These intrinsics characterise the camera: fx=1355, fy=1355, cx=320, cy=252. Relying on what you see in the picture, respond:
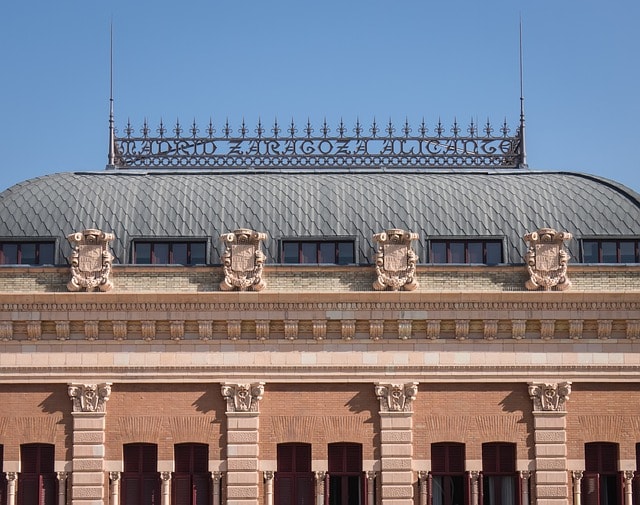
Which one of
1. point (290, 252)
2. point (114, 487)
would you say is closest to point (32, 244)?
point (290, 252)

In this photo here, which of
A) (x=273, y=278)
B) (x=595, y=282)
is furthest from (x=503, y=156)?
(x=273, y=278)

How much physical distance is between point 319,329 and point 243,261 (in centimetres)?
295

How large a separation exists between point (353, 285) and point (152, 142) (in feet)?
36.0

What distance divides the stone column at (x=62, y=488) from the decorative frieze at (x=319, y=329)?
26.6ft

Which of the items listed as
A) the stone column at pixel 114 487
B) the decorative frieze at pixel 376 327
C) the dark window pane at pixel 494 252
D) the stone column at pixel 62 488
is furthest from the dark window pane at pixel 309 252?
the stone column at pixel 62 488

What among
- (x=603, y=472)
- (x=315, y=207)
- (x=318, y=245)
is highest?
(x=315, y=207)

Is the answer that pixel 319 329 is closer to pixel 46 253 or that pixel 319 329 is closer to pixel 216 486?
pixel 216 486

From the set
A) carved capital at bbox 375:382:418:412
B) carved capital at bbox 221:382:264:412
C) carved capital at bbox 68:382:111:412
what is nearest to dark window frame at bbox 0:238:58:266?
carved capital at bbox 68:382:111:412

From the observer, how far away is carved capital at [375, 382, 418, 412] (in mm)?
38625

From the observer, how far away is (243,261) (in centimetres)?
3912

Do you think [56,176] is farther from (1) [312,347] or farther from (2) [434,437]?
(2) [434,437]

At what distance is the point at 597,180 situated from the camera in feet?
143

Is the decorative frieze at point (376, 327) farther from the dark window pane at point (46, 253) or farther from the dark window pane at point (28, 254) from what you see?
the dark window pane at point (28, 254)

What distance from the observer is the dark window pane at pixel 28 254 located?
40.9m
